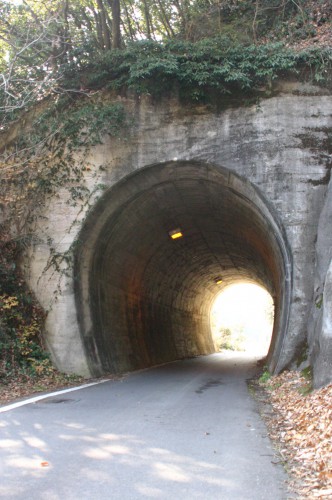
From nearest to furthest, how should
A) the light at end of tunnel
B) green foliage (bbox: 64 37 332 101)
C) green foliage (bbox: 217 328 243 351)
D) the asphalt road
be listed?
the asphalt road, green foliage (bbox: 64 37 332 101), the light at end of tunnel, green foliage (bbox: 217 328 243 351)

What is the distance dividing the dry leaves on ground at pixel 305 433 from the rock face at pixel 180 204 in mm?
1494

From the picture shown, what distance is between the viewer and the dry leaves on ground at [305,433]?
4441mm

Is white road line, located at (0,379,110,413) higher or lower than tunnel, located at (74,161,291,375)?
lower

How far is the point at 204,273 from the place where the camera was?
26406 millimetres

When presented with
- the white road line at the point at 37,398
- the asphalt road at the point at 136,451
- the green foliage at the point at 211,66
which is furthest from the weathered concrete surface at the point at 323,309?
the white road line at the point at 37,398

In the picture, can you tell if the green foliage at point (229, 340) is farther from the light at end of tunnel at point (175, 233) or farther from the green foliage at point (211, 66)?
the green foliage at point (211, 66)

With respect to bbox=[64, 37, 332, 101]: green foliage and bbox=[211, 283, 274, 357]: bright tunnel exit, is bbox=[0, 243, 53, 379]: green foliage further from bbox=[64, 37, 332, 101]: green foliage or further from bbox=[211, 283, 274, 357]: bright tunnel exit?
bbox=[211, 283, 274, 357]: bright tunnel exit

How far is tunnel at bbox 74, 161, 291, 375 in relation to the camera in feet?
42.5

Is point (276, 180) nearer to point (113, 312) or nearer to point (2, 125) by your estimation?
point (113, 312)

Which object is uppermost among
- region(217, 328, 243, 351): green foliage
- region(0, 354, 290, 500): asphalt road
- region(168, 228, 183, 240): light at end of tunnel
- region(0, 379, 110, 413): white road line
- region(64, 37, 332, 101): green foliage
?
region(64, 37, 332, 101): green foliage

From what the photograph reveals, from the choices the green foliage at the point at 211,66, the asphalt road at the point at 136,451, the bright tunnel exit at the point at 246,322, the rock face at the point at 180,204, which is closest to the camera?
the asphalt road at the point at 136,451

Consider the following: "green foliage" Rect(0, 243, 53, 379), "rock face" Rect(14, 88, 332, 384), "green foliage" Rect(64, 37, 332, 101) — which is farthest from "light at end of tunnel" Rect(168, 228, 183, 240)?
"green foliage" Rect(0, 243, 53, 379)

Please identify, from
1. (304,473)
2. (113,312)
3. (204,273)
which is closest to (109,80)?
(113,312)

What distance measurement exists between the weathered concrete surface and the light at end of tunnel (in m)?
7.47
